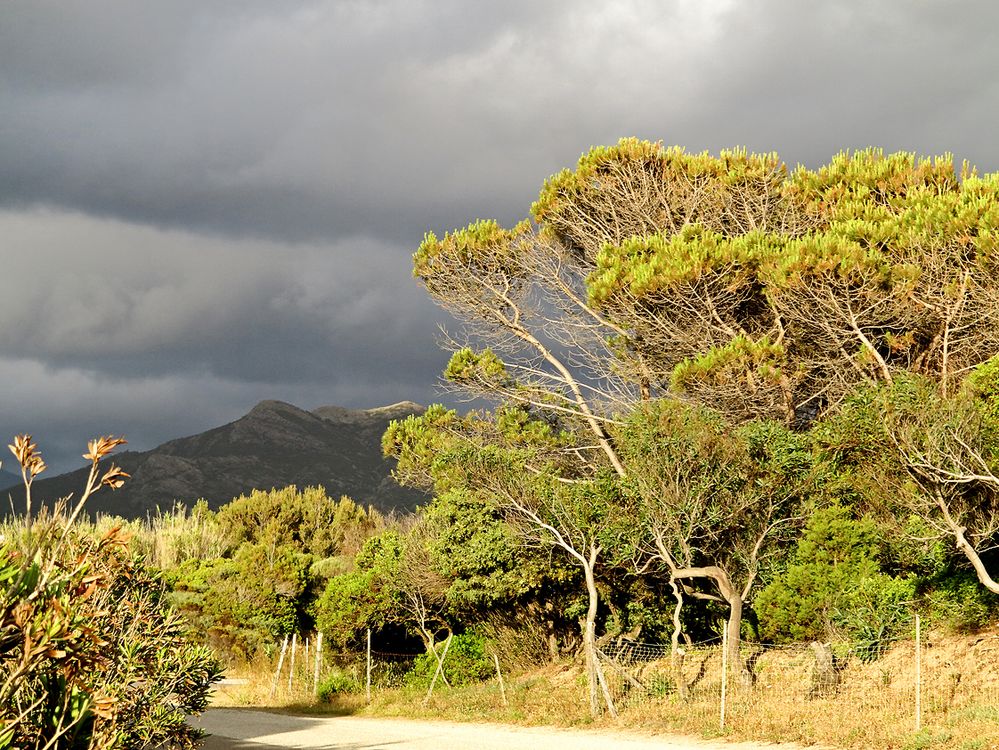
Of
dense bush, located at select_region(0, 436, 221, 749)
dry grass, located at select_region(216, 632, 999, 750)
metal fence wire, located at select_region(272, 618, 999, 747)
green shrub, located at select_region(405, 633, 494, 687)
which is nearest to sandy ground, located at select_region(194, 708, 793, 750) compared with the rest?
dry grass, located at select_region(216, 632, 999, 750)

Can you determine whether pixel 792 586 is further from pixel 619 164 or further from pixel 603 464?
pixel 619 164

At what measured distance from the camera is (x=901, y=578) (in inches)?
775

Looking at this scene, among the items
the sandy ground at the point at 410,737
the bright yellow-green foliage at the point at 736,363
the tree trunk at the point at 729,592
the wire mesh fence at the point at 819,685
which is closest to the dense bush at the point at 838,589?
the wire mesh fence at the point at 819,685

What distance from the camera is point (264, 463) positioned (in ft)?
518

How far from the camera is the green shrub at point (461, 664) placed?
2291cm

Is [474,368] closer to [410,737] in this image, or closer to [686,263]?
[686,263]

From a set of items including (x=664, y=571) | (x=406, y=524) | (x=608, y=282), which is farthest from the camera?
(x=406, y=524)

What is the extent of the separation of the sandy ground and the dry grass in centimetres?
70

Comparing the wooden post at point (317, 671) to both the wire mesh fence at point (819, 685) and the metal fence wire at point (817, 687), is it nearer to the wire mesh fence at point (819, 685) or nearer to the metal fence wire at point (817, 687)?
the metal fence wire at point (817, 687)

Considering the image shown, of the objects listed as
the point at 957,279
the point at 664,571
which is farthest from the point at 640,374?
the point at 957,279

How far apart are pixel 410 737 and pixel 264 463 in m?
146

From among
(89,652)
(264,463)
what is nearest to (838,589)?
(89,652)

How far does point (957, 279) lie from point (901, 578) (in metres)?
7.36

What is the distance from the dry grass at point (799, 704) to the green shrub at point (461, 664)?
86 centimetres
